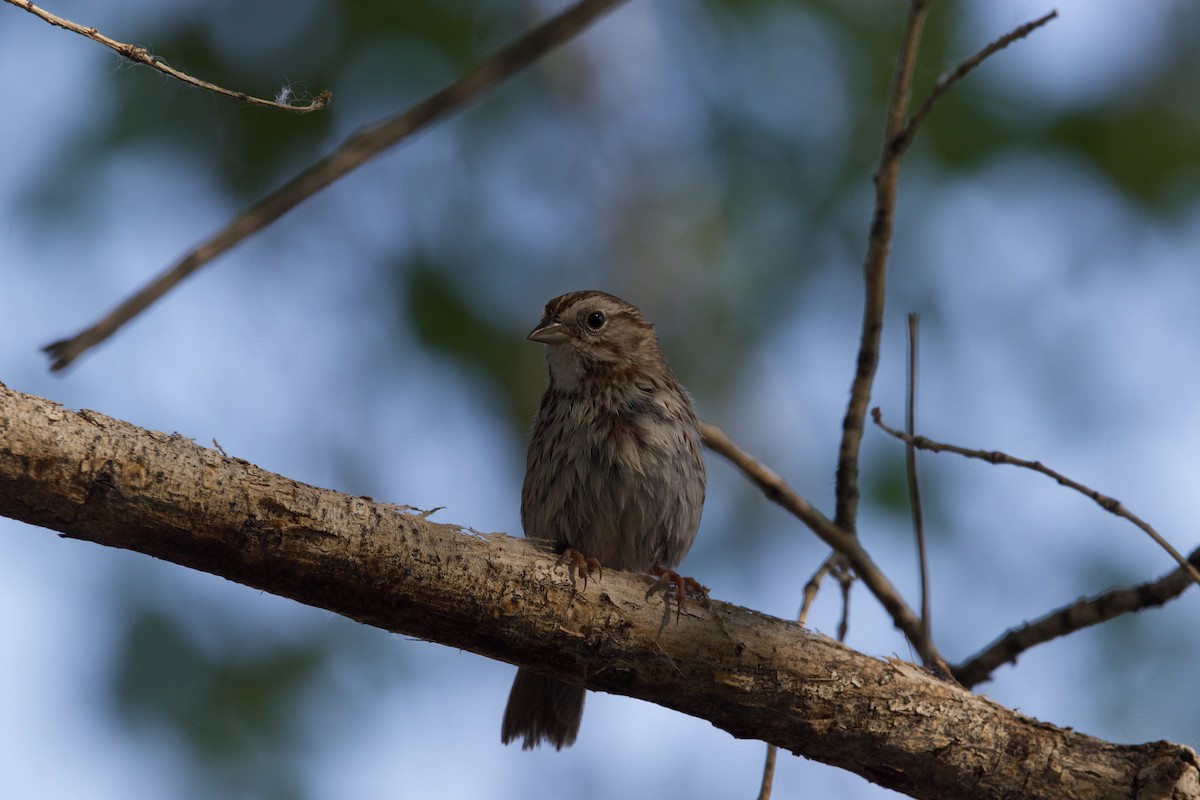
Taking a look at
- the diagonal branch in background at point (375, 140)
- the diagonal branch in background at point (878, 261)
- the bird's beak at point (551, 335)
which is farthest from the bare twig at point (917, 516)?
the diagonal branch in background at point (375, 140)

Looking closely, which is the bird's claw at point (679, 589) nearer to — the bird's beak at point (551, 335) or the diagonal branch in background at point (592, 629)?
the diagonal branch in background at point (592, 629)

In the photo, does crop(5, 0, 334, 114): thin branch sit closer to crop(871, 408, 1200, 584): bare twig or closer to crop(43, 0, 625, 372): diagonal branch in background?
crop(43, 0, 625, 372): diagonal branch in background

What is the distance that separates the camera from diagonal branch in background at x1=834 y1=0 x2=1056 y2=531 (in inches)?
162

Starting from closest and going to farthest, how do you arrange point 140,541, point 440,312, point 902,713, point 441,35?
point 140,541, point 902,713, point 441,35, point 440,312

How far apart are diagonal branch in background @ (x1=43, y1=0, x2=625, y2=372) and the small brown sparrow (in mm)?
3326

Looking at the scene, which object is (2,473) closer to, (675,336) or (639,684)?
(639,684)

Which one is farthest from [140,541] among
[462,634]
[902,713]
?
[902,713]

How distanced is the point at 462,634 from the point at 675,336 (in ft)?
13.7

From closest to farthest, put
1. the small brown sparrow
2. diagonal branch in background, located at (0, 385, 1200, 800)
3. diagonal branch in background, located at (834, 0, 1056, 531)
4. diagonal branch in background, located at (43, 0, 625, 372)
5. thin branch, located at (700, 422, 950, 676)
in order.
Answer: diagonal branch in background, located at (43, 0, 625, 372) → diagonal branch in background, located at (0, 385, 1200, 800) → diagonal branch in background, located at (834, 0, 1056, 531) → thin branch, located at (700, 422, 950, 676) → the small brown sparrow

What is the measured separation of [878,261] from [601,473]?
1.35 meters

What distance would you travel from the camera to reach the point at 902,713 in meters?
3.33

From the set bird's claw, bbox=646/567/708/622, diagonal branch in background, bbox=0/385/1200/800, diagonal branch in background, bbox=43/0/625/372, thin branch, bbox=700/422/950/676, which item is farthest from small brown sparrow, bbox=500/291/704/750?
diagonal branch in background, bbox=43/0/625/372

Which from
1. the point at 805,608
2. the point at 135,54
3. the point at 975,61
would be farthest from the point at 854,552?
the point at 135,54

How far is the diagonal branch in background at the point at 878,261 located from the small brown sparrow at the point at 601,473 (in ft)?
2.33
